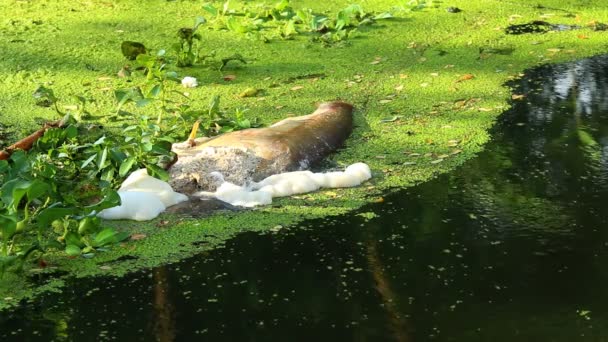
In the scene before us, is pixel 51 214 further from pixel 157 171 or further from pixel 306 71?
pixel 306 71

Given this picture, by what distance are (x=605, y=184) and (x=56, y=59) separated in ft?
10.9

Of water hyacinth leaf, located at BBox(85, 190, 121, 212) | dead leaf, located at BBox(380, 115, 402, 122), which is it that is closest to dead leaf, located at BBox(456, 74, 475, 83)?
dead leaf, located at BBox(380, 115, 402, 122)

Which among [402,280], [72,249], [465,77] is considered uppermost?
[72,249]

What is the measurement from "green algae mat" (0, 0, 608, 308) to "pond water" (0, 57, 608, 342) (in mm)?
167

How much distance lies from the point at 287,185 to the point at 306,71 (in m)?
1.85

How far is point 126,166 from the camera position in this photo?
4156 mm

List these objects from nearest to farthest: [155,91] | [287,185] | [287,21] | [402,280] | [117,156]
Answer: [402,280] → [117,156] → [287,185] → [155,91] → [287,21]

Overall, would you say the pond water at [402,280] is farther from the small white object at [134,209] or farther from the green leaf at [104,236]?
the small white object at [134,209]

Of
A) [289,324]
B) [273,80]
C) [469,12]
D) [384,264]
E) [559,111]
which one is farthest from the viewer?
[469,12]

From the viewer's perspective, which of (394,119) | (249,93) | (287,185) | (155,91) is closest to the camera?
(287,185)

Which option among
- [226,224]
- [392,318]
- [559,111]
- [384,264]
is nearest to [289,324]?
[392,318]

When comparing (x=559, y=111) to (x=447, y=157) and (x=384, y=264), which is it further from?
(x=384, y=264)

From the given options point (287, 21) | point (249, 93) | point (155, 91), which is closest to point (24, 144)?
point (155, 91)

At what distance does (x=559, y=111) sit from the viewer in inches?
208
